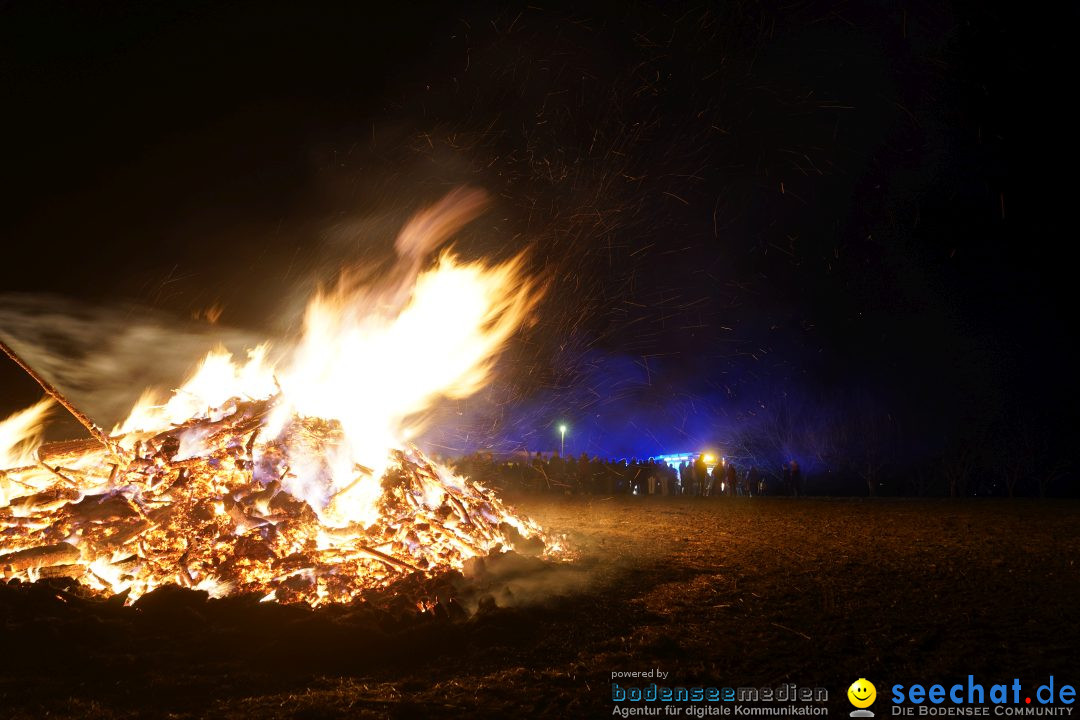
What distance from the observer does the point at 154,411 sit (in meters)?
9.76

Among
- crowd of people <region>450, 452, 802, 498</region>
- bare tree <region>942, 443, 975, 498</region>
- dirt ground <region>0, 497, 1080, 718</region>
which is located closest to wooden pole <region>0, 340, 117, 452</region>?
dirt ground <region>0, 497, 1080, 718</region>

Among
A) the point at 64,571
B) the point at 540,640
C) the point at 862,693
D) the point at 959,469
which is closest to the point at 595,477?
the point at 540,640

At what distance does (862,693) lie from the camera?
4.14 metres

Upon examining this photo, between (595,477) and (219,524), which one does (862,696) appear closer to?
(219,524)

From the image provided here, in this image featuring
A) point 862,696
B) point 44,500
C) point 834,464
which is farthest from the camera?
point 834,464

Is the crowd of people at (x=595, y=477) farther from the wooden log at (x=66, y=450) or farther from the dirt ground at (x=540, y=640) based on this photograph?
the dirt ground at (x=540, y=640)

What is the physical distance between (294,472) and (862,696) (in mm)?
7016

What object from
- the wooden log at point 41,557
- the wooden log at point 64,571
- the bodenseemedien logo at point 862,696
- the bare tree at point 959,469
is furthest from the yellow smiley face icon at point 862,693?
the bare tree at point 959,469

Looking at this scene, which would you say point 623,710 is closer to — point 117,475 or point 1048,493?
point 117,475

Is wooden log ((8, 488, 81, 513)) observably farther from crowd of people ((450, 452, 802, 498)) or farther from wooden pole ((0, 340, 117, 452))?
crowd of people ((450, 452, 802, 498))

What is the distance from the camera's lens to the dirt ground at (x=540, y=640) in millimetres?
4223

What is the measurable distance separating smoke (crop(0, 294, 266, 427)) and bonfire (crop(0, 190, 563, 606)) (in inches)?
37.2

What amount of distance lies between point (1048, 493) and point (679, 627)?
39095 mm

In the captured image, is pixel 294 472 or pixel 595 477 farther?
pixel 595 477
